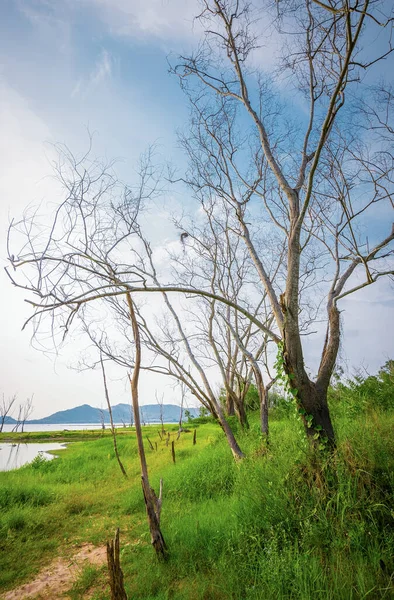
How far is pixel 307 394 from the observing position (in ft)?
15.9

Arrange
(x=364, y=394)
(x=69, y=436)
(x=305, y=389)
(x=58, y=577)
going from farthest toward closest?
(x=69, y=436)
(x=364, y=394)
(x=305, y=389)
(x=58, y=577)

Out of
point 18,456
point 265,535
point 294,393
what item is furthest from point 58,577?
point 18,456

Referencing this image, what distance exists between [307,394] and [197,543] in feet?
8.95

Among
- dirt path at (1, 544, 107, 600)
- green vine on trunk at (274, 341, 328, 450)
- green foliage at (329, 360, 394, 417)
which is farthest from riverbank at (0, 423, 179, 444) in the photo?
green vine on trunk at (274, 341, 328, 450)

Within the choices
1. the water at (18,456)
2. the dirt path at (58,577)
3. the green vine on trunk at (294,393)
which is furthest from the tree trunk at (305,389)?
the water at (18,456)

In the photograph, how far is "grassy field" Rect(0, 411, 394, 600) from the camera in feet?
9.80

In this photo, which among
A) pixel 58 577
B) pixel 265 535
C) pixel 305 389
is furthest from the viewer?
pixel 305 389

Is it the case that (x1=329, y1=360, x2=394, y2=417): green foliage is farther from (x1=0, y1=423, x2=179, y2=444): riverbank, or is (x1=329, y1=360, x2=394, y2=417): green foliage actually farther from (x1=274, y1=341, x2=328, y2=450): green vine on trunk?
(x1=0, y1=423, x2=179, y2=444): riverbank

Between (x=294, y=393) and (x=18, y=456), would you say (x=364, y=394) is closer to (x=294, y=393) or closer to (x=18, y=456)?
(x=294, y=393)

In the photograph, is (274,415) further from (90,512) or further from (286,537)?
(286,537)

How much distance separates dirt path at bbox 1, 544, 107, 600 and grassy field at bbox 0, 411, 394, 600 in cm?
21

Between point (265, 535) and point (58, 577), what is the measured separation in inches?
128

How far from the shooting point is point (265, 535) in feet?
12.8

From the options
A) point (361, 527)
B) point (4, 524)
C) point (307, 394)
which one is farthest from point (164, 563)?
point (4, 524)
